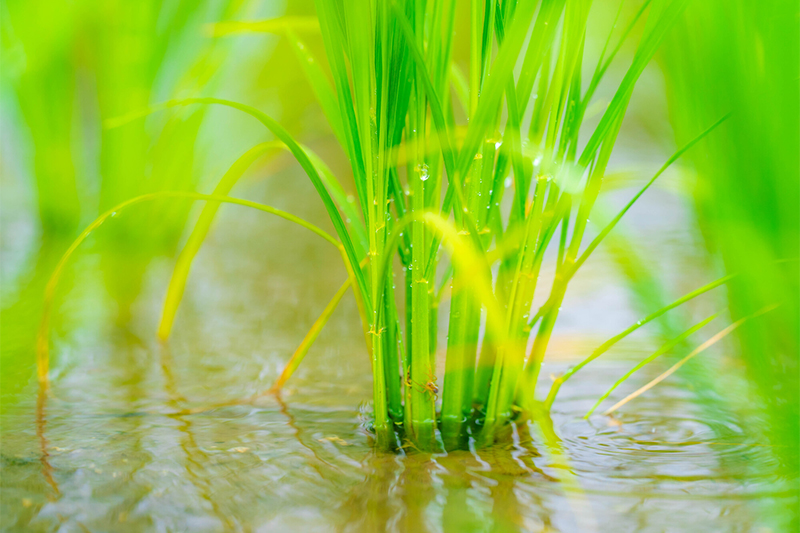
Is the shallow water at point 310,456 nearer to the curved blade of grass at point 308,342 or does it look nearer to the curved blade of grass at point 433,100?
the curved blade of grass at point 308,342

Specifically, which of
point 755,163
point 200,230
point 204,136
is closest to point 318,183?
point 200,230

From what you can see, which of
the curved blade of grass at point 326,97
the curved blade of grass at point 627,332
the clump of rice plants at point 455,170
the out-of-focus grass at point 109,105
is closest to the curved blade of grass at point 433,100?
the clump of rice plants at point 455,170

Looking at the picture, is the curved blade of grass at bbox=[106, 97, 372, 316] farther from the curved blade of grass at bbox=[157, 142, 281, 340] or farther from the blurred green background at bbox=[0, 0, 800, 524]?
the blurred green background at bbox=[0, 0, 800, 524]

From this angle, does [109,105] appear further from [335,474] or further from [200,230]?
[335,474]

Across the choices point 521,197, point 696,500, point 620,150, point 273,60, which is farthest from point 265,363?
point 620,150

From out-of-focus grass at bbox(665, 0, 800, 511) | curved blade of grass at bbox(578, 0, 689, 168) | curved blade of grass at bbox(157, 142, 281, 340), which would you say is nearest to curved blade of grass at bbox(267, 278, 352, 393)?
curved blade of grass at bbox(157, 142, 281, 340)

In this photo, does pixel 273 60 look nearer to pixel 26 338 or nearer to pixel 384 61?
pixel 26 338
